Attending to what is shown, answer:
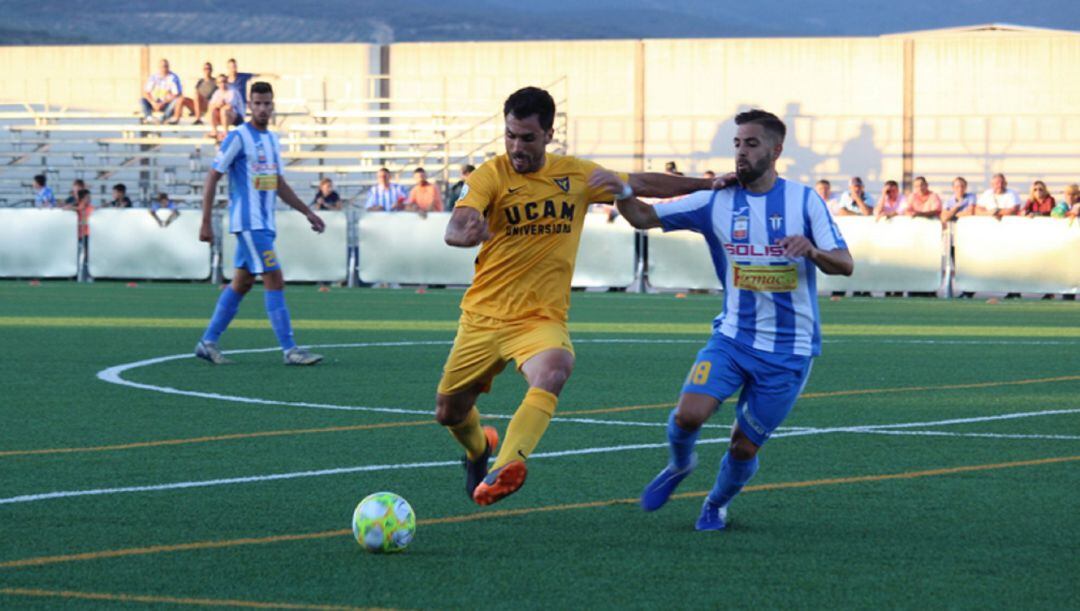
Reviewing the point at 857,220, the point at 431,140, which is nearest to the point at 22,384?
the point at 857,220

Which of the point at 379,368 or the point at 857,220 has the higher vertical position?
the point at 857,220

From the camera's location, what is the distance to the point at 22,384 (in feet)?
37.8

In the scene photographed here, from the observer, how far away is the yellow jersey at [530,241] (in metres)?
6.82

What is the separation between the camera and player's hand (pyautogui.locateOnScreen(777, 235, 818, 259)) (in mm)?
6246

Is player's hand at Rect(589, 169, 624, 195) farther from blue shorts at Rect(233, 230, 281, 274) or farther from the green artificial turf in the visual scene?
blue shorts at Rect(233, 230, 281, 274)

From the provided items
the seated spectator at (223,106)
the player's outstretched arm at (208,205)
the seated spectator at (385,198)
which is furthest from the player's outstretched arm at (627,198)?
the seated spectator at (223,106)

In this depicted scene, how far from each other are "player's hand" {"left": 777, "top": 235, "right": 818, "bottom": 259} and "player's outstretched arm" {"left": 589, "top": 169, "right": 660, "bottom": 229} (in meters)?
0.79

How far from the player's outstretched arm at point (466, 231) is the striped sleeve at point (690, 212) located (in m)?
0.92

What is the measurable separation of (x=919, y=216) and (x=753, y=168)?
1824 centimetres

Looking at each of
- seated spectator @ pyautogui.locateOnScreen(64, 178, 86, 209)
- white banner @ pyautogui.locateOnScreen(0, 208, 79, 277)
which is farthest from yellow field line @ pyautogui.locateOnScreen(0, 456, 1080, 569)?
white banner @ pyautogui.locateOnScreen(0, 208, 79, 277)

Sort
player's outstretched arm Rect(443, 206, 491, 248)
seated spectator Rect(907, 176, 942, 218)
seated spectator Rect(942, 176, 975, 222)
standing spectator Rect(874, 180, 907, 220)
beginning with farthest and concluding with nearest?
standing spectator Rect(874, 180, 907, 220), seated spectator Rect(907, 176, 942, 218), seated spectator Rect(942, 176, 975, 222), player's outstretched arm Rect(443, 206, 491, 248)

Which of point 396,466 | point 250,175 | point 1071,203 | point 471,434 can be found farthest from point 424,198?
point 471,434

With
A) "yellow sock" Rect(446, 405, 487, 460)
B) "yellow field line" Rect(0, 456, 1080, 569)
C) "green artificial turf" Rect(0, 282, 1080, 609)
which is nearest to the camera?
"green artificial turf" Rect(0, 282, 1080, 609)

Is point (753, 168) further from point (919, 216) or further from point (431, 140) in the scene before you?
point (431, 140)
